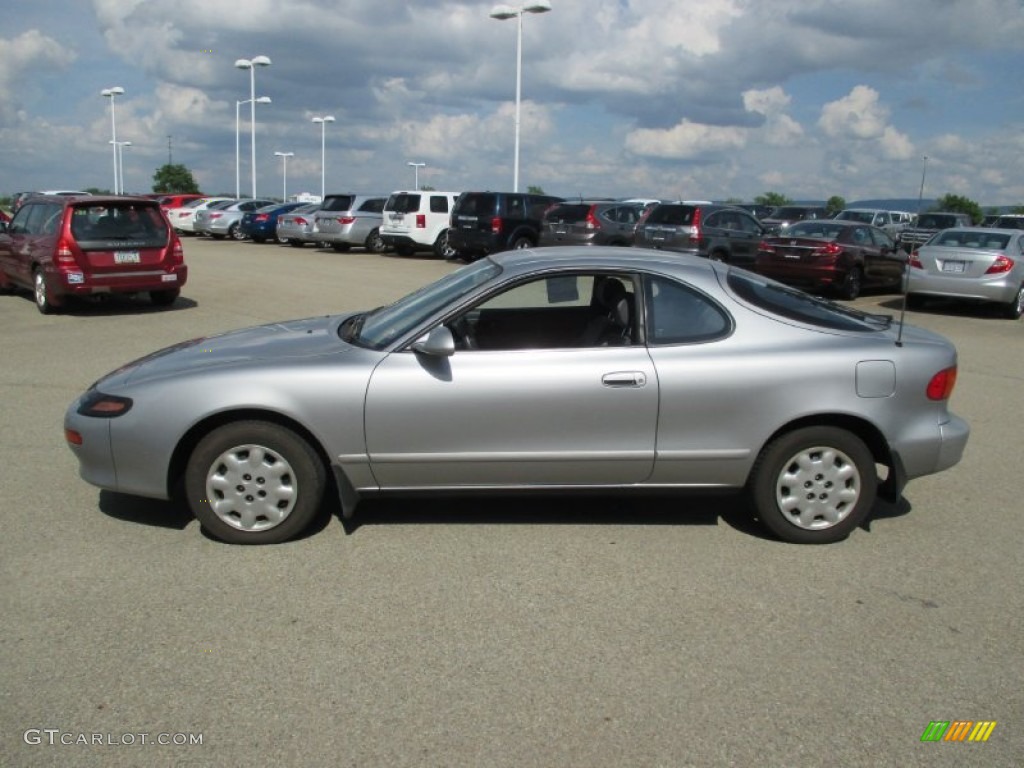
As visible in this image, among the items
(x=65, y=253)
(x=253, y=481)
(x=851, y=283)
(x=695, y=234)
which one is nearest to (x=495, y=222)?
(x=695, y=234)

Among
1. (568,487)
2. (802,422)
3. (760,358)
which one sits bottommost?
(568,487)

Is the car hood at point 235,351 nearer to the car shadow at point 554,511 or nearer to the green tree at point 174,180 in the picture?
the car shadow at point 554,511

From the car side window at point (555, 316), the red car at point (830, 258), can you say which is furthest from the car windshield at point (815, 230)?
the car side window at point (555, 316)

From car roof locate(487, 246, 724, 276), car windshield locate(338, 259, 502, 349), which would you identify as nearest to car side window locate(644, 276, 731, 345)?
car roof locate(487, 246, 724, 276)

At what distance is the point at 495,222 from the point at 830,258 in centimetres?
898

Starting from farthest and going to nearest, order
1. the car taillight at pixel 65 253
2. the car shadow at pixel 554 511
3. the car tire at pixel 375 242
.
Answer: the car tire at pixel 375 242, the car taillight at pixel 65 253, the car shadow at pixel 554 511

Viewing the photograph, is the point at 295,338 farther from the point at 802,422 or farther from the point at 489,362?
the point at 802,422

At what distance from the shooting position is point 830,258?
17.0 meters

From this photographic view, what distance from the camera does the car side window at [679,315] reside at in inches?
188

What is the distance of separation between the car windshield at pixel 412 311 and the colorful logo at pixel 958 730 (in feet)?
9.36

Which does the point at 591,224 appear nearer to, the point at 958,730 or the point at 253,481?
the point at 253,481

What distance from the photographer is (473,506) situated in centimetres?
530

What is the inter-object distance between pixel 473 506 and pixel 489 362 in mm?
1057

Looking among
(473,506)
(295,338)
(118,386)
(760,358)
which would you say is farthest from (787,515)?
(118,386)
